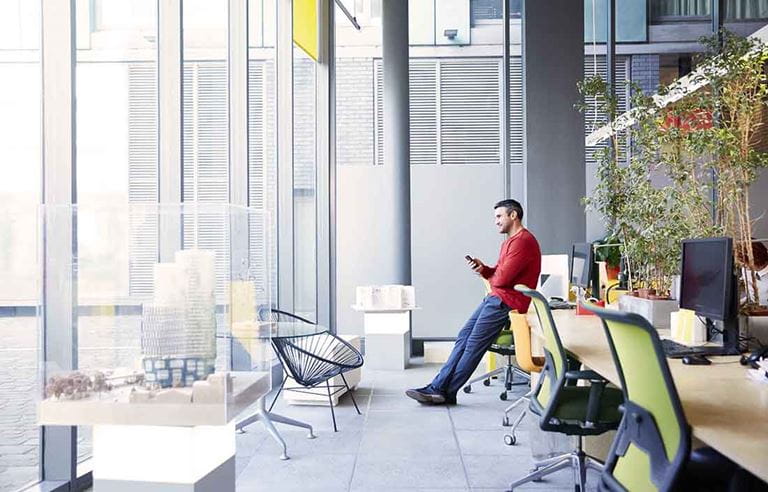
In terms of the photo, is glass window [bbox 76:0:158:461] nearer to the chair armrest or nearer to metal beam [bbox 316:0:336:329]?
the chair armrest

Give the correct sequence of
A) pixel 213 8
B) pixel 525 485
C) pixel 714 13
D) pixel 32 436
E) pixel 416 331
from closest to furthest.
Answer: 1. pixel 32 436
2. pixel 525 485
3. pixel 213 8
4. pixel 714 13
5. pixel 416 331

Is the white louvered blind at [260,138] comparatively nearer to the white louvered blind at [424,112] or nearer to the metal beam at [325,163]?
the metal beam at [325,163]

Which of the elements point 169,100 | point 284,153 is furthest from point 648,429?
point 284,153

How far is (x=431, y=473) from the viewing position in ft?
13.7

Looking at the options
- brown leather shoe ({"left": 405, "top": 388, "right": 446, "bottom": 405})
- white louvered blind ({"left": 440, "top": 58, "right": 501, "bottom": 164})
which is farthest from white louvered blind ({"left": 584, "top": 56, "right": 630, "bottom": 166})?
brown leather shoe ({"left": 405, "top": 388, "right": 446, "bottom": 405})

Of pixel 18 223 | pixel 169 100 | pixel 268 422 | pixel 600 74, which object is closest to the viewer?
pixel 18 223

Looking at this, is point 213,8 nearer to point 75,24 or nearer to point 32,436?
point 75,24

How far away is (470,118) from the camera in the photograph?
8883 mm

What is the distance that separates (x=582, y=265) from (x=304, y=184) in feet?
10.9

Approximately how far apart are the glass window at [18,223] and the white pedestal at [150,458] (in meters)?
0.67

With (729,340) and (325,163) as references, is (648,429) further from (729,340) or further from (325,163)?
(325,163)

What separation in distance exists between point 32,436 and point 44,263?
131 centimetres

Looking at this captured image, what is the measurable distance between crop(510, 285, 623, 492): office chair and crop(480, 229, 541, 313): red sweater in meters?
1.84

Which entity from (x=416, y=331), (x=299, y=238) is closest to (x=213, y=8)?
(x=299, y=238)
